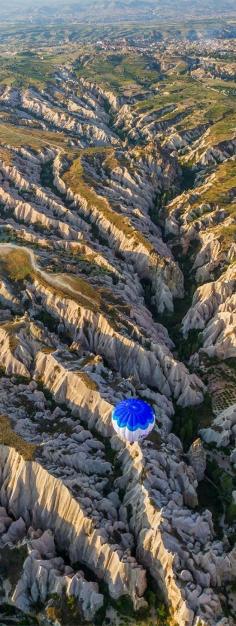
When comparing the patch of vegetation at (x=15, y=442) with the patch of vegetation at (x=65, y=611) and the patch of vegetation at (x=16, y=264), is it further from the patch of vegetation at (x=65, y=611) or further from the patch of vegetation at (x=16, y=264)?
the patch of vegetation at (x=16, y=264)

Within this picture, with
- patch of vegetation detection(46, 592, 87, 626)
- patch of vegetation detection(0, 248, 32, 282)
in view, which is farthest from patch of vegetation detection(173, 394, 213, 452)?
patch of vegetation detection(0, 248, 32, 282)

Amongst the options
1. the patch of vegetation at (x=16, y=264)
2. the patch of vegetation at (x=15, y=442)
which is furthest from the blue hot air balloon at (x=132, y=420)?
the patch of vegetation at (x=16, y=264)

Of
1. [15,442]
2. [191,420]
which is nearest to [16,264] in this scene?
[191,420]

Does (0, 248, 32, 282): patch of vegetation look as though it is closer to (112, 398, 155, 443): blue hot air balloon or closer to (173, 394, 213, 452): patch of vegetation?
(173, 394, 213, 452): patch of vegetation

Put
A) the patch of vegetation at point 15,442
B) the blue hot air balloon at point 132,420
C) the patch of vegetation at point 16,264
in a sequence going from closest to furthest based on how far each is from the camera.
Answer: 1. the patch of vegetation at point 15,442
2. the blue hot air balloon at point 132,420
3. the patch of vegetation at point 16,264

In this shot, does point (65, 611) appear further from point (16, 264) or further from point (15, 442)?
point (16, 264)
